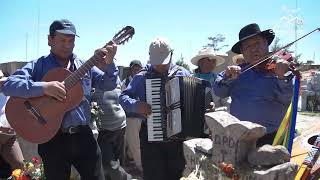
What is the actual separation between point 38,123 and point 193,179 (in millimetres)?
1636

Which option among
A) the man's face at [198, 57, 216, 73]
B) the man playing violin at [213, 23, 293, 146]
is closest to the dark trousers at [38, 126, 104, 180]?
the man playing violin at [213, 23, 293, 146]

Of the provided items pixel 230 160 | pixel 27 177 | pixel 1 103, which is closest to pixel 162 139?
pixel 230 160

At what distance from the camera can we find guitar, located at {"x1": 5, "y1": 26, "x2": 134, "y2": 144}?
400 centimetres

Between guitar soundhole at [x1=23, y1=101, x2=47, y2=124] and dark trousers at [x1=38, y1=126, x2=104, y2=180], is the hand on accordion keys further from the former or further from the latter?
guitar soundhole at [x1=23, y1=101, x2=47, y2=124]

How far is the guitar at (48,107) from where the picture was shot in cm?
400

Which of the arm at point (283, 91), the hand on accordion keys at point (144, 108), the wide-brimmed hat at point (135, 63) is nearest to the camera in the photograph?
the arm at point (283, 91)

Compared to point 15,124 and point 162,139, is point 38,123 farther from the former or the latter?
point 162,139

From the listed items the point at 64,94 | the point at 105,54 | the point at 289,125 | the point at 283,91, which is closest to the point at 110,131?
the point at 64,94

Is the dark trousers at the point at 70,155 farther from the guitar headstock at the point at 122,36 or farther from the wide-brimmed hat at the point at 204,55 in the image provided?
the wide-brimmed hat at the point at 204,55

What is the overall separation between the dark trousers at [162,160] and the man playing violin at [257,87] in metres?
0.81

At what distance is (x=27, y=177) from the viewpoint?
499cm

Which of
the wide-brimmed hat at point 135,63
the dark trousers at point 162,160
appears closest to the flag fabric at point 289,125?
the dark trousers at point 162,160

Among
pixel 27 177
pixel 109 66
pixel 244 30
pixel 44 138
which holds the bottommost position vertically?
pixel 27 177

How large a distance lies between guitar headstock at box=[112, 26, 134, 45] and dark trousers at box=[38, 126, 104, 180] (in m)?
0.88
